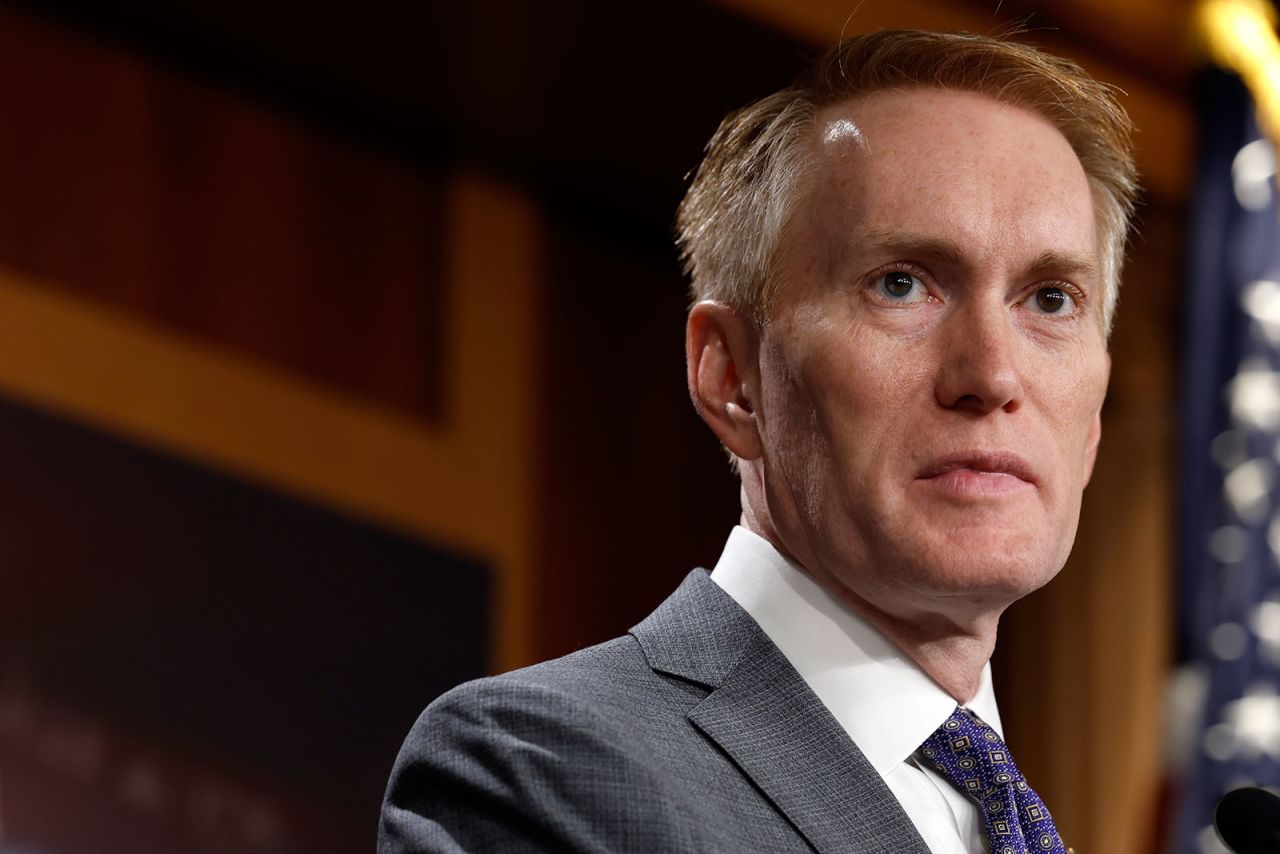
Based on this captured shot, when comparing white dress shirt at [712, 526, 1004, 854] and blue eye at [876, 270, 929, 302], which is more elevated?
blue eye at [876, 270, 929, 302]

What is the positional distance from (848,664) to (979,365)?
27 cm

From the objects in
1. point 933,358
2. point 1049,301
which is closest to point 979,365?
point 933,358

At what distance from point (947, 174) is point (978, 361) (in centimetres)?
18

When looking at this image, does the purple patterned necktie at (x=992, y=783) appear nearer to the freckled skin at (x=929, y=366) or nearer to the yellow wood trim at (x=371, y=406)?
the freckled skin at (x=929, y=366)

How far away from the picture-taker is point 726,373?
Answer: 5.53 feet

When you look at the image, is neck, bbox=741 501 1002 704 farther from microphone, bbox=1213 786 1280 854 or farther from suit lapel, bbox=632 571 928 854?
microphone, bbox=1213 786 1280 854

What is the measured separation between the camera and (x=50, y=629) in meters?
3.57

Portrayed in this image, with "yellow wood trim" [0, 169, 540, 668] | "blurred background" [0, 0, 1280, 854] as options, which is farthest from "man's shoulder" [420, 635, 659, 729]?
"yellow wood trim" [0, 169, 540, 668]

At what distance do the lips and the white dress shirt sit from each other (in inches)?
5.5

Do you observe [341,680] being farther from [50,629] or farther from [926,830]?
[926,830]

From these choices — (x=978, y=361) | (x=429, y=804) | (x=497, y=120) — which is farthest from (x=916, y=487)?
(x=497, y=120)

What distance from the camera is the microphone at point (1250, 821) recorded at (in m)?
1.34

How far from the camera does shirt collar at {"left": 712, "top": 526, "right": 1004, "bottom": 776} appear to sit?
1.45m

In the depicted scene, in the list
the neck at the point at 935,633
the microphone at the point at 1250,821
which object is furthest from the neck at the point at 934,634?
the microphone at the point at 1250,821
